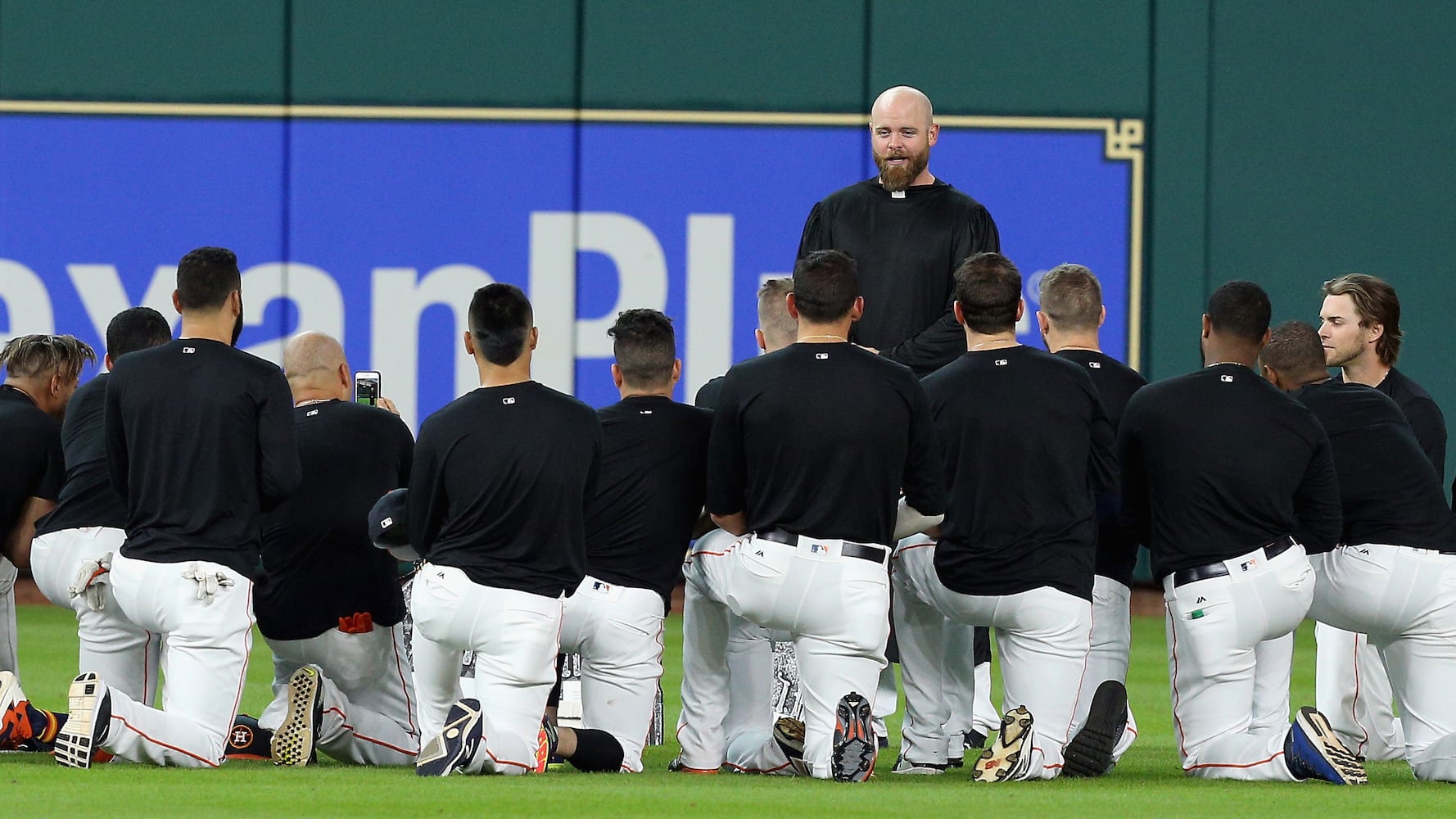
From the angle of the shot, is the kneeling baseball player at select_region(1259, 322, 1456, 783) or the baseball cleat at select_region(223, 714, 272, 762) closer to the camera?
the kneeling baseball player at select_region(1259, 322, 1456, 783)

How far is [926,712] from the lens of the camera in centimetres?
675

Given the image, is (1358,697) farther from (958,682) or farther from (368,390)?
(368,390)

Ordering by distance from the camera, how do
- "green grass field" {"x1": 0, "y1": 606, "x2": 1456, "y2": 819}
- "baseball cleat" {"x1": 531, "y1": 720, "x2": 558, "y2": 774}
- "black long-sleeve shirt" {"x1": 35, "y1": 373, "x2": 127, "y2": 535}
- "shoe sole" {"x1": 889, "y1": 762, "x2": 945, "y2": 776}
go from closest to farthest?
"green grass field" {"x1": 0, "y1": 606, "x2": 1456, "y2": 819} → "baseball cleat" {"x1": 531, "y1": 720, "x2": 558, "y2": 774} → "shoe sole" {"x1": 889, "y1": 762, "x2": 945, "y2": 776} → "black long-sleeve shirt" {"x1": 35, "y1": 373, "x2": 127, "y2": 535}

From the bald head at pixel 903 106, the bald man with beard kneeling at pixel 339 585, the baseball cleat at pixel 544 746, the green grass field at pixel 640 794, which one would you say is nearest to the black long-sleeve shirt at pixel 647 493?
the baseball cleat at pixel 544 746

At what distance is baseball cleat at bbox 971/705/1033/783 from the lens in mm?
6285

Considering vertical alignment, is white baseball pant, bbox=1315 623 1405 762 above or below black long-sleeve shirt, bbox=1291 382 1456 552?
below

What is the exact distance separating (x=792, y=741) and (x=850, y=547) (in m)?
0.81

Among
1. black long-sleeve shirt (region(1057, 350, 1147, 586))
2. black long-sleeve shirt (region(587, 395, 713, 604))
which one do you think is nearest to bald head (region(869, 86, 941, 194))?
black long-sleeve shirt (region(1057, 350, 1147, 586))

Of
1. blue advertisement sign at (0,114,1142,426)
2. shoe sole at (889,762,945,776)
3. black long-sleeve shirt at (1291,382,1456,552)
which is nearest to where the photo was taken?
shoe sole at (889,762,945,776)

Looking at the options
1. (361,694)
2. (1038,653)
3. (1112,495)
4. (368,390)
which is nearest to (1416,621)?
(1112,495)

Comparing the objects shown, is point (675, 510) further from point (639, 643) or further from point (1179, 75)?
point (1179, 75)

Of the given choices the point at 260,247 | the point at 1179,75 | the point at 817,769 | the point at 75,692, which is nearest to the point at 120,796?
the point at 75,692

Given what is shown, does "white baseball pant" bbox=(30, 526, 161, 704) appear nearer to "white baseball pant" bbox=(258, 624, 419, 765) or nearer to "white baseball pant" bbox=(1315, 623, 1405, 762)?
"white baseball pant" bbox=(258, 624, 419, 765)

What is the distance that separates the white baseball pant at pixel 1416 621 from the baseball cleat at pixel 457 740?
3.21 m
